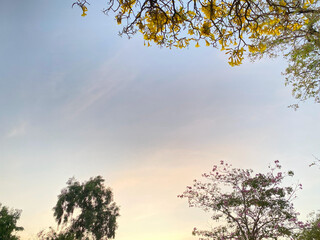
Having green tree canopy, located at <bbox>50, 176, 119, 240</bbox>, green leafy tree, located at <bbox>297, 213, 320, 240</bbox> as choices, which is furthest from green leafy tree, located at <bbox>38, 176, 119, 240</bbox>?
green leafy tree, located at <bbox>297, 213, 320, 240</bbox>

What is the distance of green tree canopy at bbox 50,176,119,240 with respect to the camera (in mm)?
22203

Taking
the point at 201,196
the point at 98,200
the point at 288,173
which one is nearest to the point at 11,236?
the point at 98,200

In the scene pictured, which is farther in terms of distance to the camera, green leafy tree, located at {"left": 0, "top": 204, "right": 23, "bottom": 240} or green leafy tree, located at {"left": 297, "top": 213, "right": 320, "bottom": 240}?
green leafy tree, located at {"left": 0, "top": 204, "right": 23, "bottom": 240}

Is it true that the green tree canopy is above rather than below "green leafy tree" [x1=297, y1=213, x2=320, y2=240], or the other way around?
above

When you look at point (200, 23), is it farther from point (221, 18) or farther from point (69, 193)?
point (69, 193)

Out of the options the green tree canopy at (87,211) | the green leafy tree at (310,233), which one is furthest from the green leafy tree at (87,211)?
the green leafy tree at (310,233)

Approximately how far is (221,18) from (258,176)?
37.2 feet

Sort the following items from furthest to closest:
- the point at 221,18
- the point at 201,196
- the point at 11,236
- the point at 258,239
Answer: the point at 11,236, the point at 201,196, the point at 258,239, the point at 221,18

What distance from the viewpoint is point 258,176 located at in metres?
11.3

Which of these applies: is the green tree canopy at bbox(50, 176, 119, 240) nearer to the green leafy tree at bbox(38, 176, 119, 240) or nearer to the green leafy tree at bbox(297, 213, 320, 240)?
the green leafy tree at bbox(38, 176, 119, 240)

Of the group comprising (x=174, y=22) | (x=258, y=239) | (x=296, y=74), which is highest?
(x=296, y=74)

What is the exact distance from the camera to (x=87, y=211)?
2261 centimetres

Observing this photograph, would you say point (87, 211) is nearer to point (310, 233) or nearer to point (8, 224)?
point (8, 224)

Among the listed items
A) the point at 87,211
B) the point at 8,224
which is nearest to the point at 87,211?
the point at 87,211
